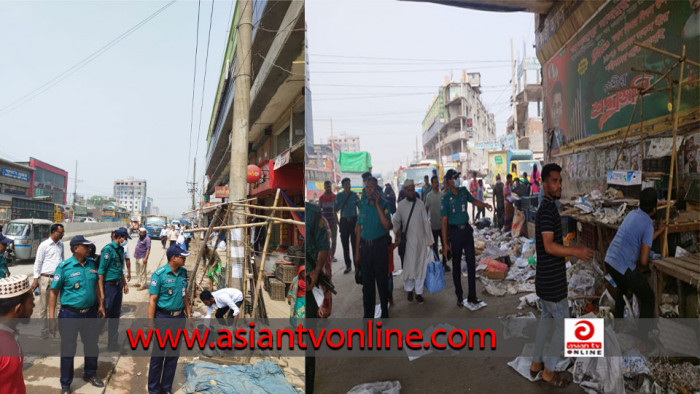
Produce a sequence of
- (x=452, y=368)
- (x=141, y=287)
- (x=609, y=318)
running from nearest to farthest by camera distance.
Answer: (x=452, y=368) → (x=609, y=318) → (x=141, y=287)

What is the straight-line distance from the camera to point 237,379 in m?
3.60

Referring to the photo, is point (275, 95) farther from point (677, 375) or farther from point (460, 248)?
point (677, 375)

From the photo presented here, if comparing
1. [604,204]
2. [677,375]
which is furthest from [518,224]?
[677,375]

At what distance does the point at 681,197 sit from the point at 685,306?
38.8 inches

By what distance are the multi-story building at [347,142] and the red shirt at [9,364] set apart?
1.93 meters

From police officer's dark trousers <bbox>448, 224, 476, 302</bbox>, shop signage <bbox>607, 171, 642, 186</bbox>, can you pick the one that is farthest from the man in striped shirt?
shop signage <bbox>607, 171, 642, 186</bbox>

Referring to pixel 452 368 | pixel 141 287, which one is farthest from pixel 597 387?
pixel 141 287

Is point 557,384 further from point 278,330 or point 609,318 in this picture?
point 278,330

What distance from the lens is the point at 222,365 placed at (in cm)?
402

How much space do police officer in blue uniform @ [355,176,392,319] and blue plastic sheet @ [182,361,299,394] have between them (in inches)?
69.9

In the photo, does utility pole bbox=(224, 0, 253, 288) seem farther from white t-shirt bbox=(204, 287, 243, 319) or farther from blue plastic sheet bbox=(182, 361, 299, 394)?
blue plastic sheet bbox=(182, 361, 299, 394)

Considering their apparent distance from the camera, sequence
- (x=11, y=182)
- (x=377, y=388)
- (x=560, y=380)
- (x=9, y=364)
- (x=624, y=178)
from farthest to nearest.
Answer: (x=11, y=182) → (x=624, y=178) → (x=560, y=380) → (x=377, y=388) → (x=9, y=364)

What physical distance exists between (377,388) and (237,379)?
5.90 ft

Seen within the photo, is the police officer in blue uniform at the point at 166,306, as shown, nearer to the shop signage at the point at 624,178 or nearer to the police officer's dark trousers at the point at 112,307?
the police officer's dark trousers at the point at 112,307
